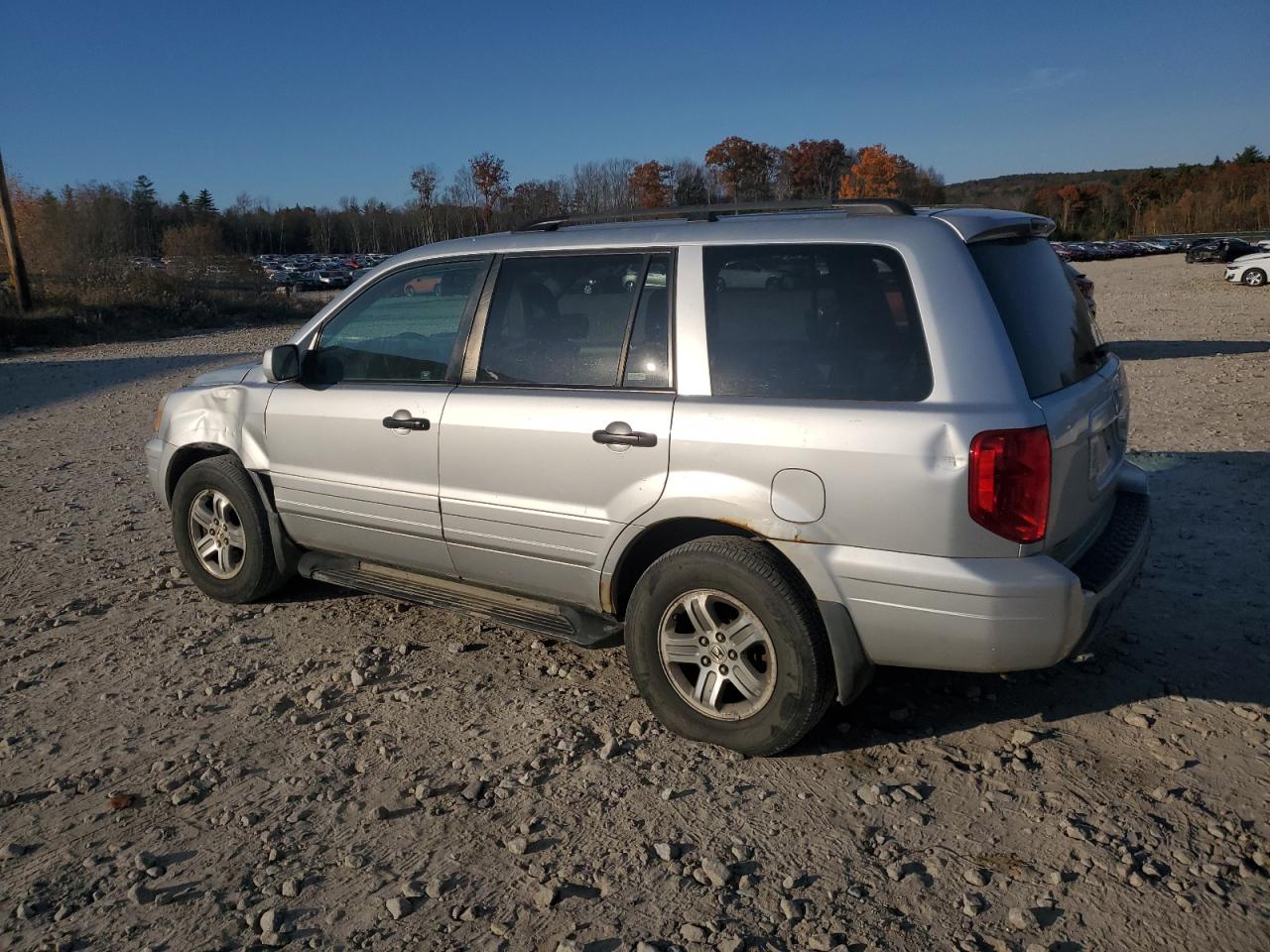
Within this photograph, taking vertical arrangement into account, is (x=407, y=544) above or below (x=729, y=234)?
below

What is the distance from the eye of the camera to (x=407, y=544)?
459cm

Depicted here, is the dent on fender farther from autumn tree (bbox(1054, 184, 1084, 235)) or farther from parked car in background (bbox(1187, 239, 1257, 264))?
autumn tree (bbox(1054, 184, 1084, 235))

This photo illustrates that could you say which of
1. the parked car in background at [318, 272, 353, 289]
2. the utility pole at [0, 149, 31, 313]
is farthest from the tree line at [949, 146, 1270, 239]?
the utility pole at [0, 149, 31, 313]

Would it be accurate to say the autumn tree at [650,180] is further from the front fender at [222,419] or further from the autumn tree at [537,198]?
the front fender at [222,419]

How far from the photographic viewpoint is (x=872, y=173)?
97625 mm

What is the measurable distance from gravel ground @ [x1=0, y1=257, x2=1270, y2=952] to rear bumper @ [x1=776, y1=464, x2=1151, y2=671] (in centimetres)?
53

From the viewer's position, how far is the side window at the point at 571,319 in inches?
154

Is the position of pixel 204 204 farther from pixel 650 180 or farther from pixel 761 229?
pixel 761 229

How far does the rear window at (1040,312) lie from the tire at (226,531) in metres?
3.68

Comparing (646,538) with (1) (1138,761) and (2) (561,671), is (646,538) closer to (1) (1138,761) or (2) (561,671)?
(2) (561,671)

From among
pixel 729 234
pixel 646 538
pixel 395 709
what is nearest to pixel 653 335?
pixel 729 234

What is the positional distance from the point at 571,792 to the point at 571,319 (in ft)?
6.27

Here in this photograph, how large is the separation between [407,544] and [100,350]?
21.0m

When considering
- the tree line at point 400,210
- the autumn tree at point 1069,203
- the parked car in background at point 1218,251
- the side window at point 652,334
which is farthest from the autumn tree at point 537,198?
the autumn tree at point 1069,203
